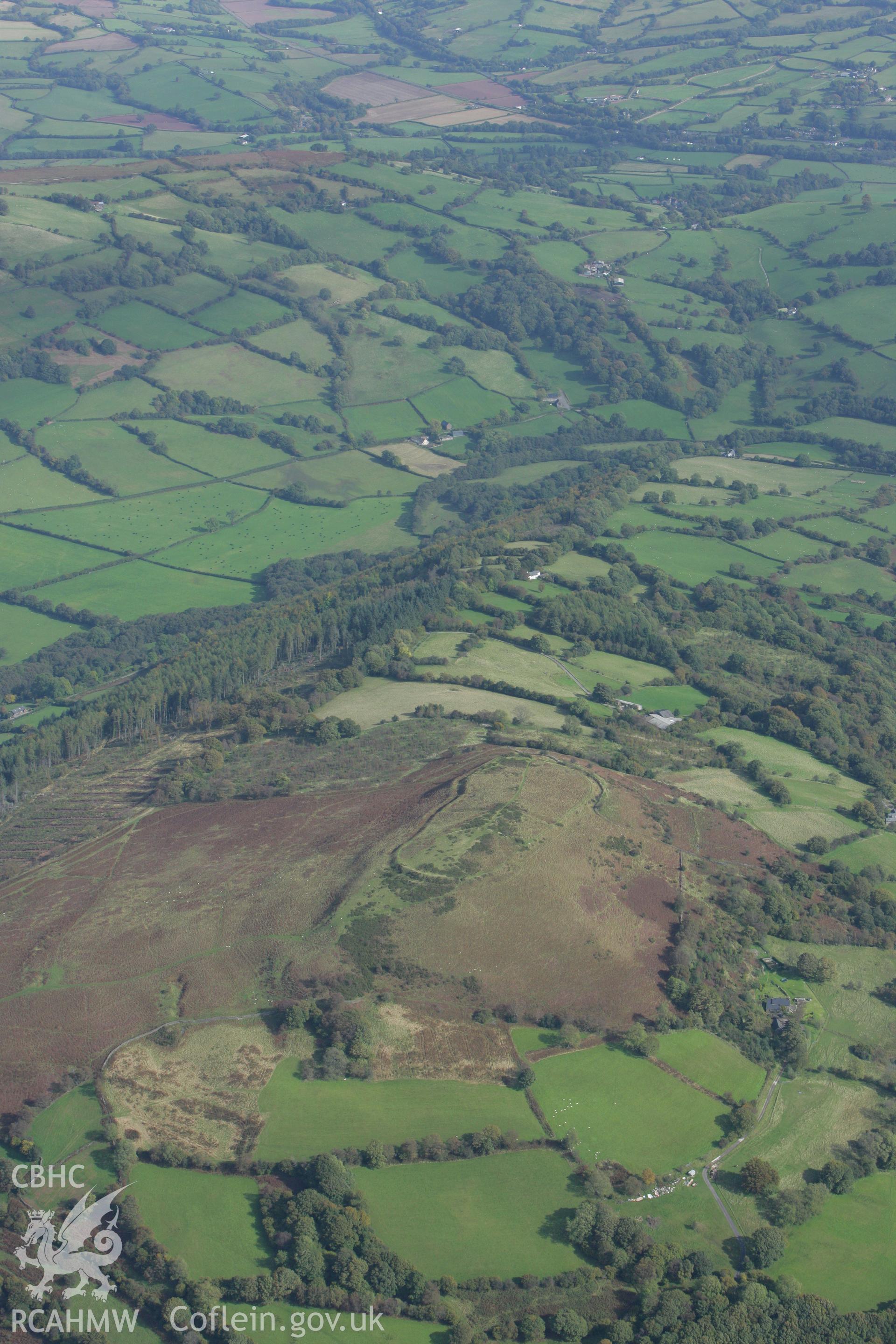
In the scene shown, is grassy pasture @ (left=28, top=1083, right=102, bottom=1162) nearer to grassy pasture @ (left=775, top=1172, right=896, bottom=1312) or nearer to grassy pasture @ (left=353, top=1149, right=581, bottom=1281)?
grassy pasture @ (left=353, top=1149, right=581, bottom=1281)

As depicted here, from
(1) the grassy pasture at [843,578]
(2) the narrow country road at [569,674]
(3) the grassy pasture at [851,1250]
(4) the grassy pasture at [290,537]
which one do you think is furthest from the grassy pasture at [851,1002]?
(4) the grassy pasture at [290,537]

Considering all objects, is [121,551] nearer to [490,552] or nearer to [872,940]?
[490,552]

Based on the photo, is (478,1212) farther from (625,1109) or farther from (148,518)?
(148,518)

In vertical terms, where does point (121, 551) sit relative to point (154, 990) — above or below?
below

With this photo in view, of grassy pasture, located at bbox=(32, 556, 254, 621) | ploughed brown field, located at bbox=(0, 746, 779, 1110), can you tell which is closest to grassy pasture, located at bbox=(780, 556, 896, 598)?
ploughed brown field, located at bbox=(0, 746, 779, 1110)

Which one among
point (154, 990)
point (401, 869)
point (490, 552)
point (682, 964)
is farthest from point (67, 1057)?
point (490, 552)

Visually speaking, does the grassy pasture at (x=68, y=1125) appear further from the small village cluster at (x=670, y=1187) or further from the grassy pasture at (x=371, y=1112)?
the small village cluster at (x=670, y=1187)
